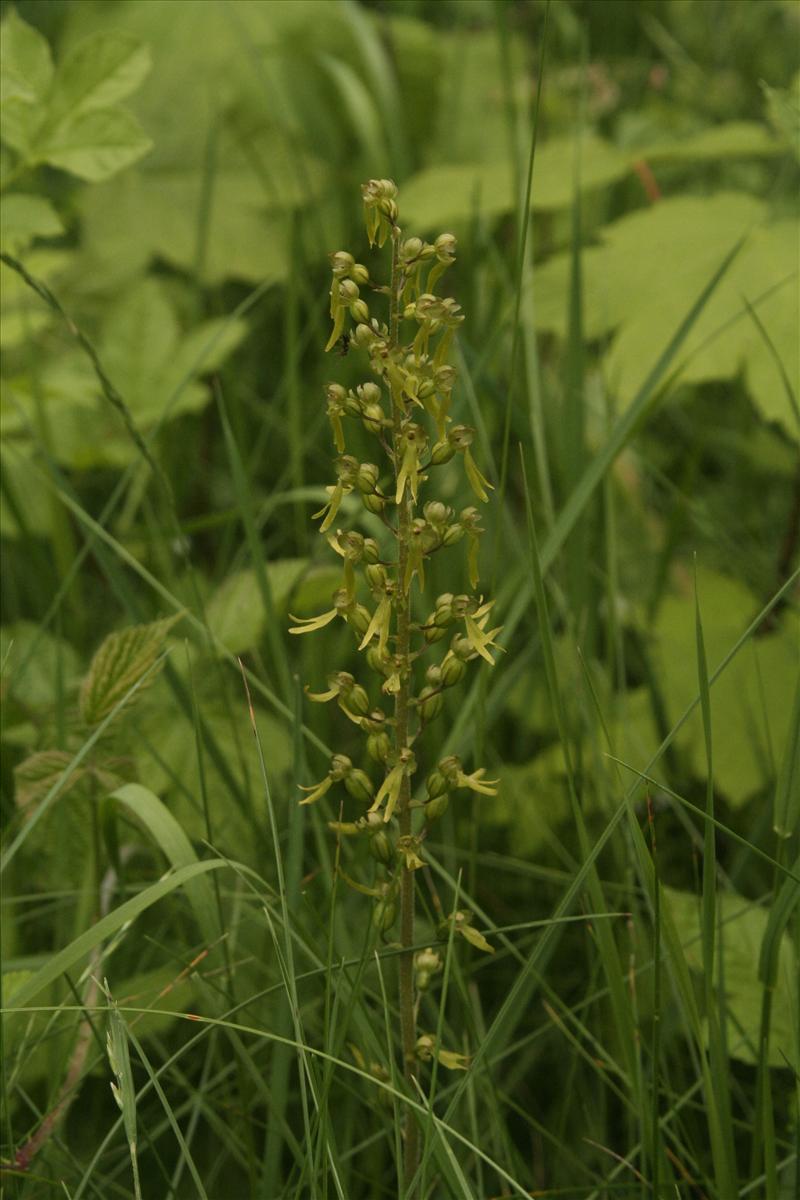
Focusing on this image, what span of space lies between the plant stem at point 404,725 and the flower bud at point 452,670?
6 centimetres

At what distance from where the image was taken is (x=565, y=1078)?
2273 millimetres

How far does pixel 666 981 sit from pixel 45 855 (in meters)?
1.07

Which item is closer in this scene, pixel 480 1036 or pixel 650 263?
pixel 480 1036

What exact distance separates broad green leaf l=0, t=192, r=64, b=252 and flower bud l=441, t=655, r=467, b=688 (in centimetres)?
114

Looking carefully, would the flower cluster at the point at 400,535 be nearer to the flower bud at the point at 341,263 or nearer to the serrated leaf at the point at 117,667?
the flower bud at the point at 341,263

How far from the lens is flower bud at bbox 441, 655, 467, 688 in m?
1.61

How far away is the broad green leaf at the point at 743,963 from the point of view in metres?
2.06

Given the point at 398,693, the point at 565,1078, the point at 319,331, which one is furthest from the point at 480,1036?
the point at 319,331

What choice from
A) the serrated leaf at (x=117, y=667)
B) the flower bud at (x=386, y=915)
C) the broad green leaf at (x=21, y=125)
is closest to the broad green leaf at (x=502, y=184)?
the broad green leaf at (x=21, y=125)

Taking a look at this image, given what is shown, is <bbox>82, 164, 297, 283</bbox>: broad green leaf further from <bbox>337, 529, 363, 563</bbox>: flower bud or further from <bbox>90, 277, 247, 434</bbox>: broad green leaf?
A: <bbox>337, 529, 363, 563</bbox>: flower bud

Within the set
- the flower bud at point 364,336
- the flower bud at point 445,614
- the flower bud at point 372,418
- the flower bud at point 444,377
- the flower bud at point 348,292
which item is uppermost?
the flower bud at point 348,292

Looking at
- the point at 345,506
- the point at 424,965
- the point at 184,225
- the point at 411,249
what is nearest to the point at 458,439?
the point at 411,249

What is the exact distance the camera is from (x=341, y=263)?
1522 mm

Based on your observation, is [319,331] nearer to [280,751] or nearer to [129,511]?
[129,511]
